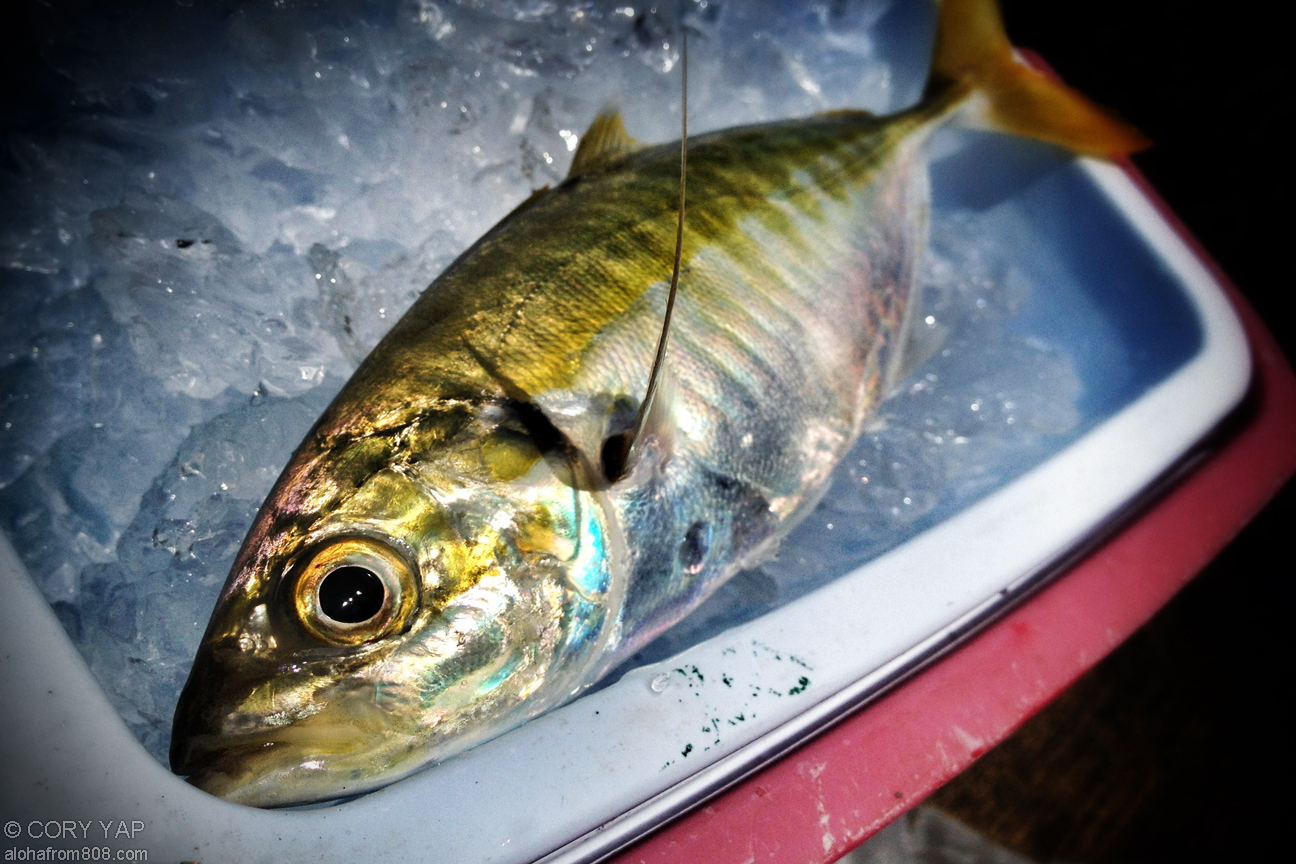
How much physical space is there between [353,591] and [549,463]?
0.79 ft

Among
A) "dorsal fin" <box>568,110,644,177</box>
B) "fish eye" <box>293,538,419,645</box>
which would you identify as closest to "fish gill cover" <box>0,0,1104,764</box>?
"dorsal fin" <box>568,110,644,177</box>

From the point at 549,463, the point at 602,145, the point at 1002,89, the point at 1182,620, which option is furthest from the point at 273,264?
the point at 1182,620

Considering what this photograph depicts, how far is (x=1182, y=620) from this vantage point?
178cm

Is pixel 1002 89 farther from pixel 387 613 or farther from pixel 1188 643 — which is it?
pixel 387 613

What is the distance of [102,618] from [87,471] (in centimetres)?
22

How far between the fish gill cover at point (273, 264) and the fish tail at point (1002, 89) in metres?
0.09

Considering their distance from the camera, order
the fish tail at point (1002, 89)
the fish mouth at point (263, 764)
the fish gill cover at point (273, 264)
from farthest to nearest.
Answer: the fish tail at point (1002, 89)
the fish gill cover at point (273, 264)
the fish mouth at point (263, 764)

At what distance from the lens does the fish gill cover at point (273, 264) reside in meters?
0.93

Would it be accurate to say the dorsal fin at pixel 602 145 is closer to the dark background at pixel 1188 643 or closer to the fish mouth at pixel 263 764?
the fish mouth at pixel 263 764

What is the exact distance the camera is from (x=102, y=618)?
2.82 feet

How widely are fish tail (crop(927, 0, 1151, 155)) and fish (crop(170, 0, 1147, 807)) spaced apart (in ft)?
1.94

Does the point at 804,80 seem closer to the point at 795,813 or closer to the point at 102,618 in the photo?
the point at 795,813

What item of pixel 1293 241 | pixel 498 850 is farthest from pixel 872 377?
pixel 1293 241

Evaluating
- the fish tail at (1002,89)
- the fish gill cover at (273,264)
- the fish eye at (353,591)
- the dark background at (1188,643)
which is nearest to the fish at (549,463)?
the fish eye at (353,591)
